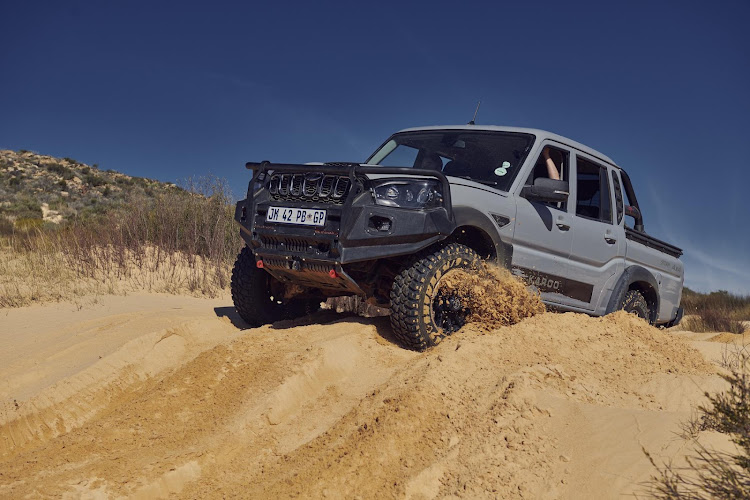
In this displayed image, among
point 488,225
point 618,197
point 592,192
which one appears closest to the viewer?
point 488,225

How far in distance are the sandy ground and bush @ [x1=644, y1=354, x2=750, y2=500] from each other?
0.08m

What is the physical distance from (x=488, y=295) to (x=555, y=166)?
1838 millimetres

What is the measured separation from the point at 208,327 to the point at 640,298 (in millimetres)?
4564

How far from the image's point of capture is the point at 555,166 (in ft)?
20.9

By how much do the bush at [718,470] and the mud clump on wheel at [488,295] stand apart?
218 cm

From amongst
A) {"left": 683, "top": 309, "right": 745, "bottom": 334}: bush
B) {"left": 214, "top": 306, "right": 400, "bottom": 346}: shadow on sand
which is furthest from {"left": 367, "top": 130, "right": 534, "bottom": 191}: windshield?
{"left": 683, "top": 309, "right": 745, "bottom": 334}: bush

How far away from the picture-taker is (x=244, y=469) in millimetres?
3625

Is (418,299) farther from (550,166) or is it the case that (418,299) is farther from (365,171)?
(550,166)

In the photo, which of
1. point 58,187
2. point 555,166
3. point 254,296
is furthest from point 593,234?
point 58,187

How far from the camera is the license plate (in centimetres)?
486

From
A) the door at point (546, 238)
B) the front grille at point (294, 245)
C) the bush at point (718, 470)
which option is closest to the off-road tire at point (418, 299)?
the front grille at point (294, 245)

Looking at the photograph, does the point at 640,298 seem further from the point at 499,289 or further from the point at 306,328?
the point at 306,328

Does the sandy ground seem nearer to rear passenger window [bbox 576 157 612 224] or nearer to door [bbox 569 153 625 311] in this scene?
door [bbox 569 153 625 311]

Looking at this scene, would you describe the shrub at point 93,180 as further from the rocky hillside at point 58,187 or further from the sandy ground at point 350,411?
the sandy ground at point 350,411
